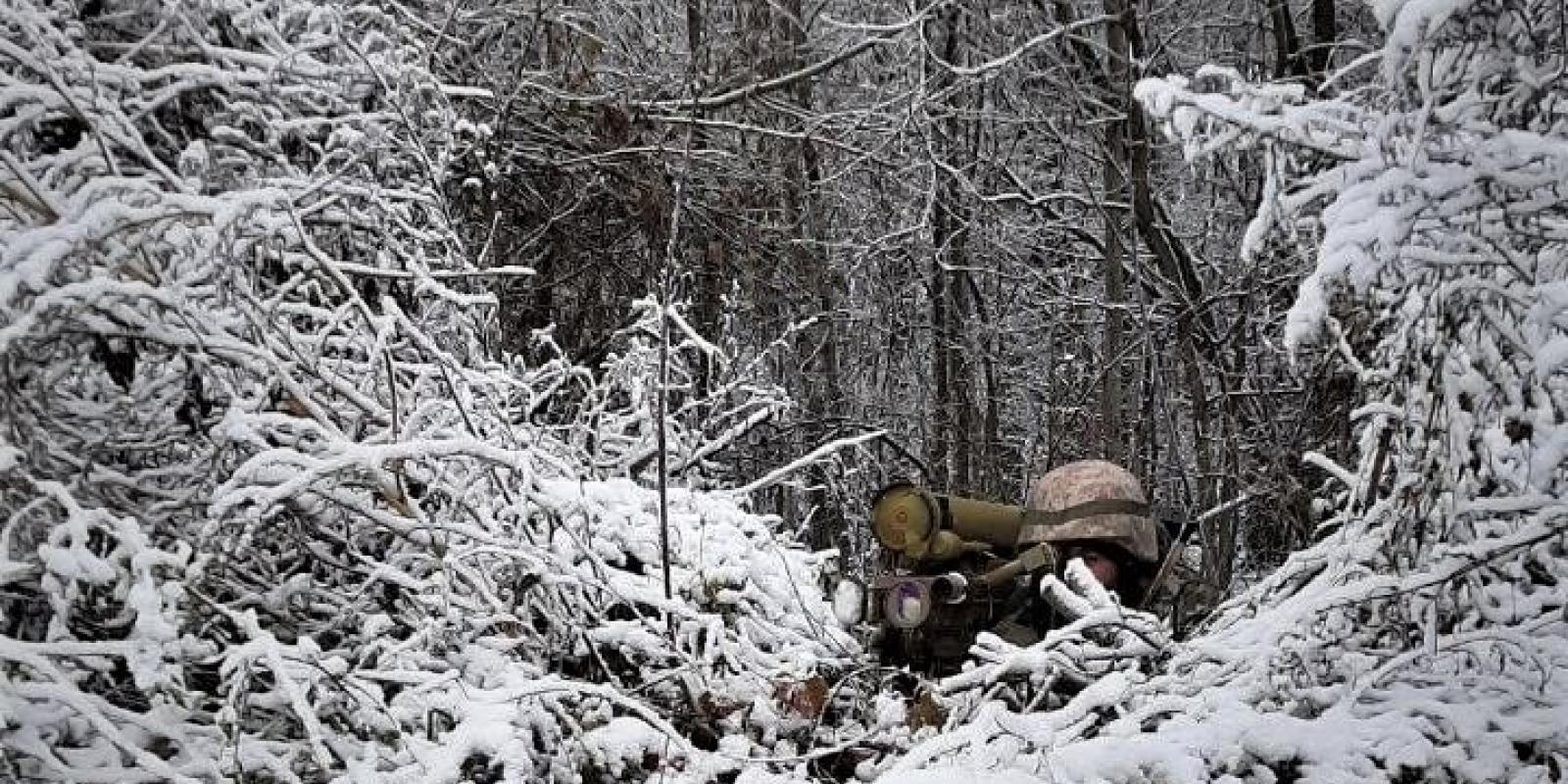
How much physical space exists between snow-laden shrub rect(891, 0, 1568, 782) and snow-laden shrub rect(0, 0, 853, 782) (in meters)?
0.98

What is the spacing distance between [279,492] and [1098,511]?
2.43 meters

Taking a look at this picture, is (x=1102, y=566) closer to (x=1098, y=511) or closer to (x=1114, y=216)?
(x=1098, y=511)

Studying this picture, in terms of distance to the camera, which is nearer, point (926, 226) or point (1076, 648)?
point (1076, 648)

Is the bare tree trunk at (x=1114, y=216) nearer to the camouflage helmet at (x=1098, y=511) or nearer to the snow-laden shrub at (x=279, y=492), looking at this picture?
the camouflage helmet at (x=1098, y=511)

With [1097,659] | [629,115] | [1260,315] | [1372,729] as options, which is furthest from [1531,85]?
[1260,315]

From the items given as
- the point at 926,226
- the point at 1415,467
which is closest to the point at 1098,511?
the point at 1415,467

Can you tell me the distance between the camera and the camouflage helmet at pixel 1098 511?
13.8 ft

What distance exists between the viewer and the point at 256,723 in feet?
9.40

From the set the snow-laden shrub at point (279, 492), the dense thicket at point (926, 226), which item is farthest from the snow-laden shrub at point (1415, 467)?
the dense thicket at point (926, 226)

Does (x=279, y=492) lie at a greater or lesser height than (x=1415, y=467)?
greater

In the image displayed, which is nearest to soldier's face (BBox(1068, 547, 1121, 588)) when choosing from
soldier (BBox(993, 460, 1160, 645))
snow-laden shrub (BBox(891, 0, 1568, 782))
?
soldier (BBox(993, 460, 1160, 645))

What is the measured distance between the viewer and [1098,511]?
4223 mm

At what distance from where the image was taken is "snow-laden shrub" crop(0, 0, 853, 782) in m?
2.48

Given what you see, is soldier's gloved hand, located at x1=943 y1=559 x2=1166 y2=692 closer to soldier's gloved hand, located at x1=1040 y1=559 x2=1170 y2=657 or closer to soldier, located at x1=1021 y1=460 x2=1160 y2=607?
soldier's gloved hand, located at x1=1040 y1=559 x2=1170 y2=657
